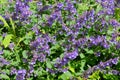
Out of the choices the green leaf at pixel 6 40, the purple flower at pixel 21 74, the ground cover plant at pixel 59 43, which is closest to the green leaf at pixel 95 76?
the ground cover plant at pixel 59 43

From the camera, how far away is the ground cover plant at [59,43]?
3586 mm

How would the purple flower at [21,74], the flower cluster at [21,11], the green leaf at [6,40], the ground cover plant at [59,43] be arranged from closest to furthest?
the purple flower at [21,74], the ground cover plant at [59,43], the green leaf at [6,40], the flower cluster at [21,11]

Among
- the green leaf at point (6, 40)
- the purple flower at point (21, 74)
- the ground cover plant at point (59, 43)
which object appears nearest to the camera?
the purple flower at point (21, 74)

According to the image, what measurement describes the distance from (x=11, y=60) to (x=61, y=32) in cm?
77

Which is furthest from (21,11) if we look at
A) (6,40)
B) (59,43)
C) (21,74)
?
(21,74)

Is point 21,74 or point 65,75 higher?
point 21,74

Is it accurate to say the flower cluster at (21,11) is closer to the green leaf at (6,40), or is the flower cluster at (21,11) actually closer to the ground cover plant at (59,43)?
the ground cover plant at (59,43)

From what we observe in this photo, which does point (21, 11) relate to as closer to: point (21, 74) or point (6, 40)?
point (6, 40)

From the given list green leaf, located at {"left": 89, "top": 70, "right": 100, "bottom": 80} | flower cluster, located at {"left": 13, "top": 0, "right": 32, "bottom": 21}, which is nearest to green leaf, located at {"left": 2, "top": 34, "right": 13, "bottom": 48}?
flower cluster, located at {"left": 13, "top": 0, "right": 32, "bottom": 21}

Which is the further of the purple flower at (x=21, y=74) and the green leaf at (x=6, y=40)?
the green leaf at (x=6, y=40)

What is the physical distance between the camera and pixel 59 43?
12.8 ft

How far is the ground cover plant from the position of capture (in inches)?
141

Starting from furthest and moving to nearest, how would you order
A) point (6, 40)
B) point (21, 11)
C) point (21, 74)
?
point (21, 11) < point (6, 40) < point (21, 74)

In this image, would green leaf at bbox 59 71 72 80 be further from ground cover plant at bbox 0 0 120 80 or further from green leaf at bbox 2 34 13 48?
green leaf at bbox 2 34 13 48
